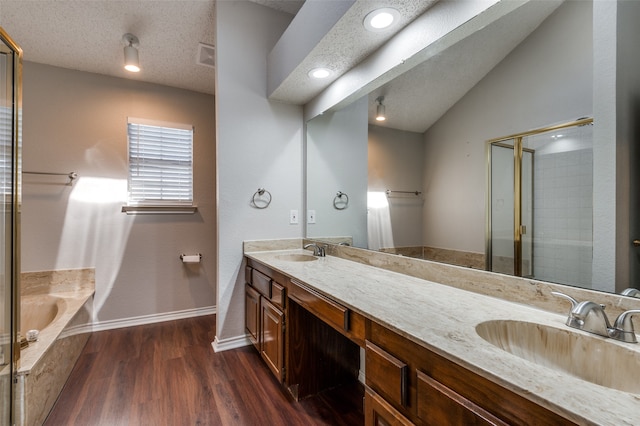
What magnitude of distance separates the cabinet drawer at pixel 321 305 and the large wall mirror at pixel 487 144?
2.00 feet

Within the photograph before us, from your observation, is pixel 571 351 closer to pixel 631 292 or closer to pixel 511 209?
pixel 631 292

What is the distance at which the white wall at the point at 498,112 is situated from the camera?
104 cm

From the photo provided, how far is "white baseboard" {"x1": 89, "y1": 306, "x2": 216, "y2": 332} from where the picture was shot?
296 centimetres

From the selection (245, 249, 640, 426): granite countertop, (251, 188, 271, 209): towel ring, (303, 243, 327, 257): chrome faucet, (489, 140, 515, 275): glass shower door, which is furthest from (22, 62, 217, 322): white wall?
(489, 140, 515, 275): glass shower door

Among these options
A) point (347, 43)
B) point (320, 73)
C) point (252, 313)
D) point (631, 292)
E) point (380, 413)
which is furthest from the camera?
point (252, 313)

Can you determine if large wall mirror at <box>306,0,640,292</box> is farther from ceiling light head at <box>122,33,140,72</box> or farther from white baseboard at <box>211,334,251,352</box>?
ceiling light head at <box>122,33,140,72</box>

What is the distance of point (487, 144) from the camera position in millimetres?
1332

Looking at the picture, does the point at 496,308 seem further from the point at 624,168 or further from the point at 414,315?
the point at 624,168

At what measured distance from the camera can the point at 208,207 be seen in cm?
346

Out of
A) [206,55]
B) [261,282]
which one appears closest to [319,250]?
[261,282]

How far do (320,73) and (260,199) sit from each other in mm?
1099

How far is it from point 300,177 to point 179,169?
1.55m

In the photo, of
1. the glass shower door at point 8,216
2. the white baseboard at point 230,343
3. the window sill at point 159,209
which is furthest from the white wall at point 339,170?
the glass shower door at point 8,216

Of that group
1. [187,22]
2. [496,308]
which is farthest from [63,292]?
[496,308]
